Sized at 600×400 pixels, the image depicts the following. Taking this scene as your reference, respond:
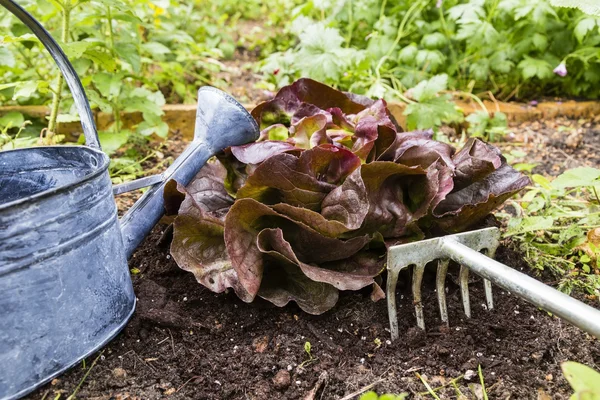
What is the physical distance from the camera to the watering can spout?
1634 millimetres

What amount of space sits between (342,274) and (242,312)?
0.36 m

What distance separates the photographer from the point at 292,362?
4.69 feet

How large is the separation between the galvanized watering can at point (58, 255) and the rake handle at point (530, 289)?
932 millimetres

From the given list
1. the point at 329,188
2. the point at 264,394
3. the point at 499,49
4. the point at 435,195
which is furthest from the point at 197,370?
the point at 499,49

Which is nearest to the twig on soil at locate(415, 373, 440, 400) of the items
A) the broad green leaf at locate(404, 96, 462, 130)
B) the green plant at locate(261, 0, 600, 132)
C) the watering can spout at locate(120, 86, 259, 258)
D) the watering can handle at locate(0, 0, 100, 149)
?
the watering can spout at locate(120, 86, 259, 258)

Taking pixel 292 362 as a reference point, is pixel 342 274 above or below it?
above

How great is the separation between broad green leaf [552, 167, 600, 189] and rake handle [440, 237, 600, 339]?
0.56m

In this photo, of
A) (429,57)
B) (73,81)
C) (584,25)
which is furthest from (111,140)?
(584,25)

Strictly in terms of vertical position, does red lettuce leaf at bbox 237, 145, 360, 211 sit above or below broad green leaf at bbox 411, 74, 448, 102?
above

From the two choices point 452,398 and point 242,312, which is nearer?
point 452,398

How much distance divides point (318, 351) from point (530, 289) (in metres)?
0.62

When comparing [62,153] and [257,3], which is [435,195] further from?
[257,3]

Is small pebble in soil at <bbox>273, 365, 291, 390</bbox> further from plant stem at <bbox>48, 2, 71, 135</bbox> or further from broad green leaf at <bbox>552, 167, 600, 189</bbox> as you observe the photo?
plant stem at <bbox>48, 2, 71, 135</bbox>

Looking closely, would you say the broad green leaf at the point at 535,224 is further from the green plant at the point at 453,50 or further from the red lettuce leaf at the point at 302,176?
the green plant at the point at 453,50
